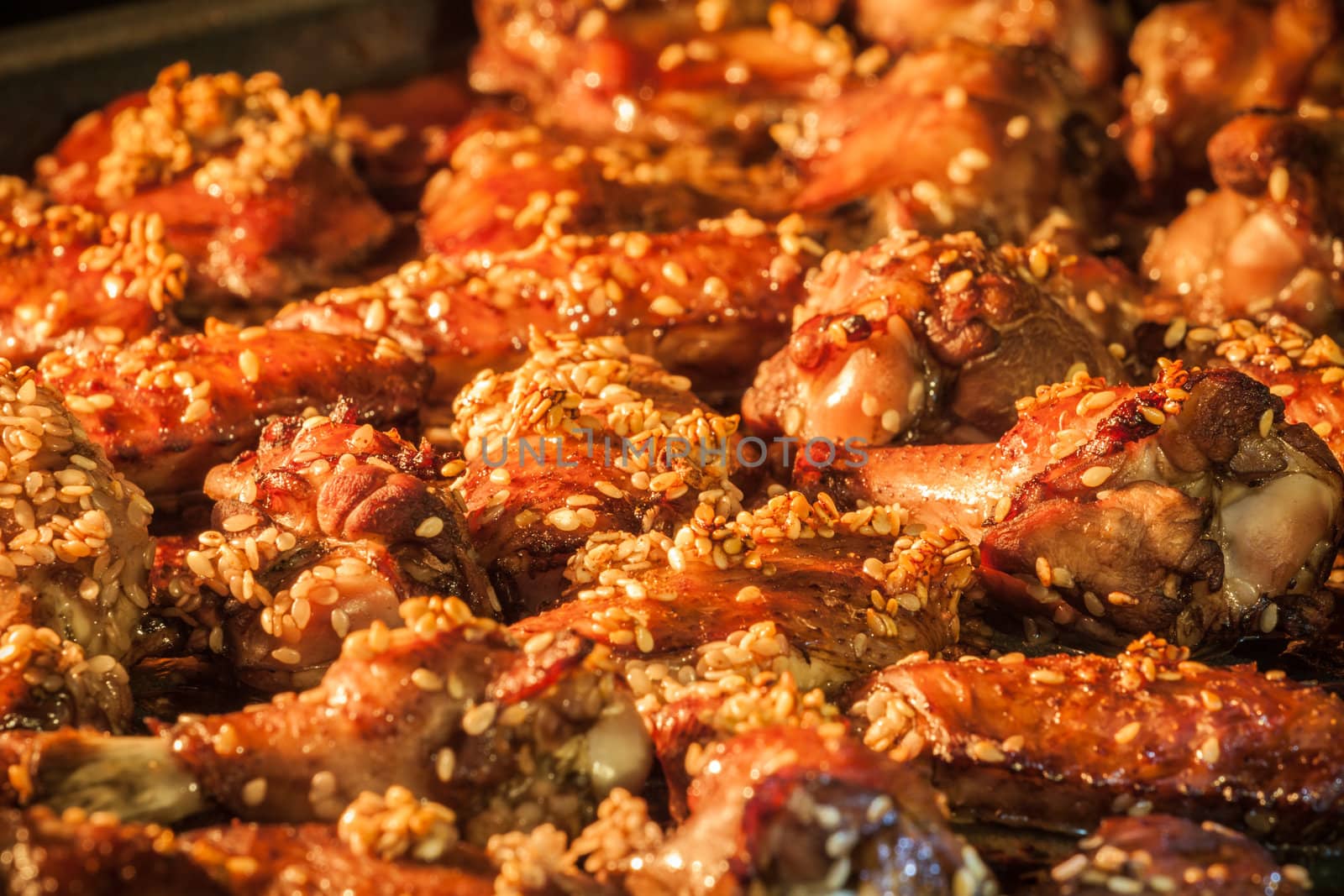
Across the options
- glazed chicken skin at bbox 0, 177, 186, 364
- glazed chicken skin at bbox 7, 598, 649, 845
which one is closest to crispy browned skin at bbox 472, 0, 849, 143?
glazed chicken skin at bbox 0, 177, 186, 364

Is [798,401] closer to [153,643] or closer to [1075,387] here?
[1075,387]

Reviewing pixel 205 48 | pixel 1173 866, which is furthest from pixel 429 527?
pixel 205 48

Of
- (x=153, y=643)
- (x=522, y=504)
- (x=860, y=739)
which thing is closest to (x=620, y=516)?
(x=522, y=504)

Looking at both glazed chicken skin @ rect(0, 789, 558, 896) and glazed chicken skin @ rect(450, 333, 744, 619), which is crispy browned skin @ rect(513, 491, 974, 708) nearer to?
glazed chicken skin @ rect(450, 333, 744, 619)

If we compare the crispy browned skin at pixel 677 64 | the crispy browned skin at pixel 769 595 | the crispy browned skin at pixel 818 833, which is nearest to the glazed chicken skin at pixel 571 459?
the crispy browned skin at pixel 769 595

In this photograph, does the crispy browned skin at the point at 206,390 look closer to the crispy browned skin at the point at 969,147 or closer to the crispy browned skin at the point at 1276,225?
the crispy browned skin at the point at 969,147

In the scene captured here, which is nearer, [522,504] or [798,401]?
[522,504]
